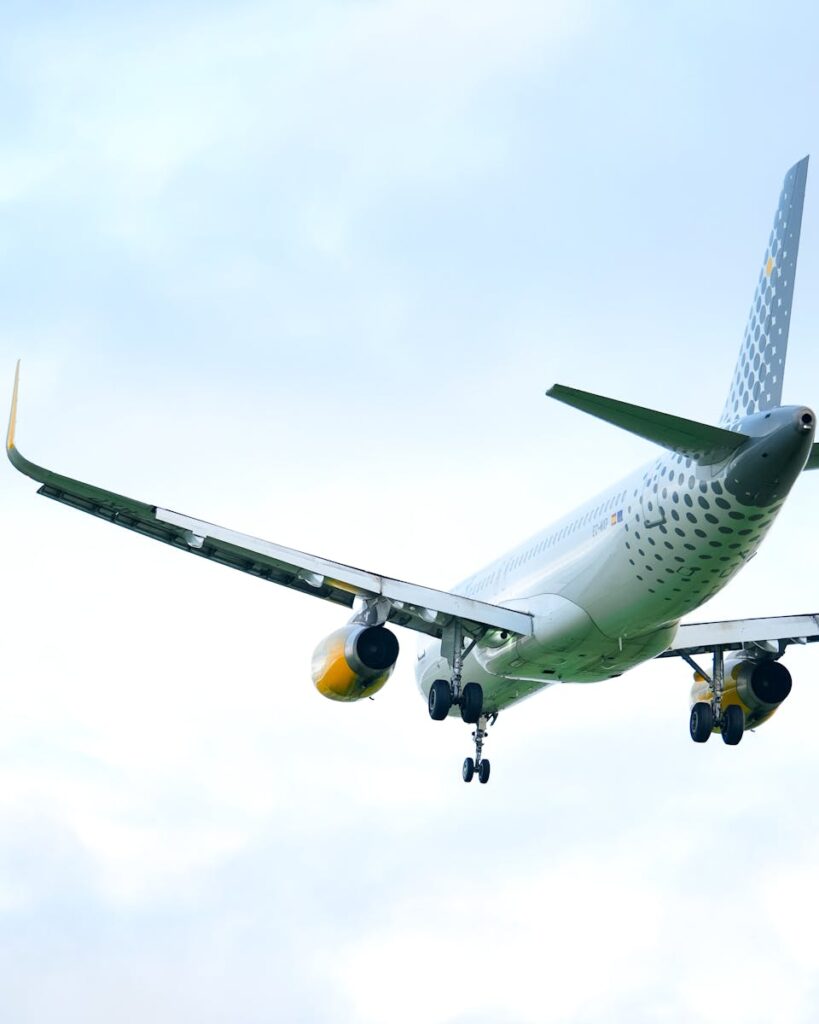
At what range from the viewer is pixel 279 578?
104ft

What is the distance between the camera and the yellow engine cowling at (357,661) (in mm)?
30438

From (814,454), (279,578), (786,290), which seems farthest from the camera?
(279,578)

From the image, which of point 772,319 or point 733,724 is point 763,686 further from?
point 772,319

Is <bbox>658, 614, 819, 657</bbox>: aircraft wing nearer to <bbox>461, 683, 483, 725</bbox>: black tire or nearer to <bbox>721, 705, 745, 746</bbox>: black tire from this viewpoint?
<bbox>721, 705, 745, 746</bbox>: black tire

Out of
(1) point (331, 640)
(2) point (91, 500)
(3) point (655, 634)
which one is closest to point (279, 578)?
(1) point (331, 640)

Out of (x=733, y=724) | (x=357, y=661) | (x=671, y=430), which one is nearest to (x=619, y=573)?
(x=671, y=430)

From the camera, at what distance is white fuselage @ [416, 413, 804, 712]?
26156mm

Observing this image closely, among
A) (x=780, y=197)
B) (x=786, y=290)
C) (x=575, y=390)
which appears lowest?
(x=575, y=390)

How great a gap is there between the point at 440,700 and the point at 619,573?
4.57m

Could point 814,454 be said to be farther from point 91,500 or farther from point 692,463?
point 91,500

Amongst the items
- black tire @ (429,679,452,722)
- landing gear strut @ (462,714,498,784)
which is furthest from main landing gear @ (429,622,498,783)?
landing gear strut @ (462,714,498,784)

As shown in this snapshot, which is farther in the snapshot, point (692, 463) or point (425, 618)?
point (425, 618)

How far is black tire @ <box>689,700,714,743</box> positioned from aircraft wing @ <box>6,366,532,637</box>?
433cm

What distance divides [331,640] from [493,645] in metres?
3.35
